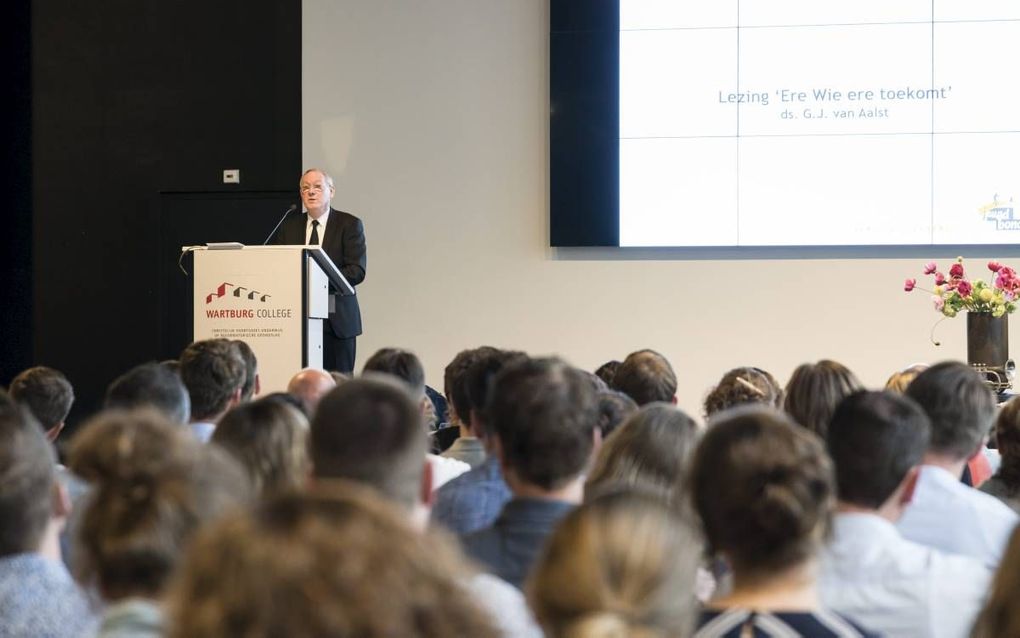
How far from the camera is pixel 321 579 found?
803 millimetres

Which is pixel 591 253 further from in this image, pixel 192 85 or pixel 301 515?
pixel 301 515

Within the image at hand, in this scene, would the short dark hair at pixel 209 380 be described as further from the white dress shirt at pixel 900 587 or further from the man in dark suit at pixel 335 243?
the man in dark suit at pixel 335 243

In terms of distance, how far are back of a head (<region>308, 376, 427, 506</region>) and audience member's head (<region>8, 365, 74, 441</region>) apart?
211 centimetres

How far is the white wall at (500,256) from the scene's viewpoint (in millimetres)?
7594

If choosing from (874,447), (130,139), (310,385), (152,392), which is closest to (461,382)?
(310,385)

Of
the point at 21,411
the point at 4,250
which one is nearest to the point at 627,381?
the point at 21,411

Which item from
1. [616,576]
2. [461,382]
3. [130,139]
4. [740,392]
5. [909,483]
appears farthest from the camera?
[130,139]

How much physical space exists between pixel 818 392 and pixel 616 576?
228 cm

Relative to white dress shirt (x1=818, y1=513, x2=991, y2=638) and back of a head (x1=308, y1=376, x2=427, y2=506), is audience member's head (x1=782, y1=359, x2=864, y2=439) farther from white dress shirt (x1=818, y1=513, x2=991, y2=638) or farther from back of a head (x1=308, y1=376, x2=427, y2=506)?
back of a head (x1=308, y1=376, x2=427, y2=506)

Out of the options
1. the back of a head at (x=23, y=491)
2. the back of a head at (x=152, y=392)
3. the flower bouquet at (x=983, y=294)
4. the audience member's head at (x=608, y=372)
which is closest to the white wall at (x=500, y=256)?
the flower bouquet at (x=983, y=294)

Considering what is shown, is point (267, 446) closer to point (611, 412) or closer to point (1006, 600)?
point (611, 412)

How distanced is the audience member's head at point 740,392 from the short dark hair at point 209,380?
1377 millimetres

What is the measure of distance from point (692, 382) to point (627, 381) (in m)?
3.72

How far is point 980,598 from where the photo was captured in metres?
1.90
